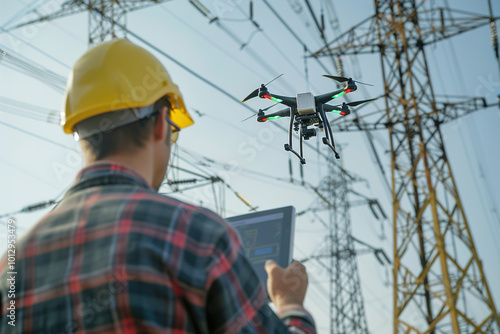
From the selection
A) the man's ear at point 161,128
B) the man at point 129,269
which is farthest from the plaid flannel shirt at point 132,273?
the man's ear at point 161,128

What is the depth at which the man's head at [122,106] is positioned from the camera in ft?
4.63

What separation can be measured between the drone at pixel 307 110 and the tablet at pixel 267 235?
21.6 inches

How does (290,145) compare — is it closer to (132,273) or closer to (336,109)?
(336,109)

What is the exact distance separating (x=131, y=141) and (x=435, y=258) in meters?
9.05

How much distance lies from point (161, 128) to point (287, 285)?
544 mm

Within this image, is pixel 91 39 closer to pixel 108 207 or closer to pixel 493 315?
pixel 493 315

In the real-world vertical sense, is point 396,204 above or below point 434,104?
below

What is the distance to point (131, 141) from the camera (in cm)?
141

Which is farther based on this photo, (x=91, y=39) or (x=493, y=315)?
(x=91, y=39)

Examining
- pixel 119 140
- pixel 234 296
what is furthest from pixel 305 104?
pixel 234 296

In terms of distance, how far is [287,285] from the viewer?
1457 millimetres

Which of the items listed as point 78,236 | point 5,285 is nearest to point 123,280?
point 78,236

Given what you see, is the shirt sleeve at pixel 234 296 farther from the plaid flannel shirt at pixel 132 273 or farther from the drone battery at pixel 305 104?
the drone battery at pixel 305 104

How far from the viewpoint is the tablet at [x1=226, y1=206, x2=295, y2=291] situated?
6.89ft
